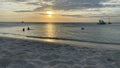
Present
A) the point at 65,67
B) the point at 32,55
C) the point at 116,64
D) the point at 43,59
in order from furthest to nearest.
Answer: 1. the point at 32,55
2. the point at 43,59
3. the point at 116,64
4. the point at 65,67

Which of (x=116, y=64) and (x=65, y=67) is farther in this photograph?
(x=116, y=64)

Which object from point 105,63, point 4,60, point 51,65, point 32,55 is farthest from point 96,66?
point 4,60

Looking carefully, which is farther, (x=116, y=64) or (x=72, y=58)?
(x=72, y=58)

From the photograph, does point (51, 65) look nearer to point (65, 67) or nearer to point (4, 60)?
point (65, 67)

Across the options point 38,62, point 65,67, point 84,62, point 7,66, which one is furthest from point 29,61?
point 84,62

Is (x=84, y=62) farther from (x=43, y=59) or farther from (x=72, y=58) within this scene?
(x=43, y=59)

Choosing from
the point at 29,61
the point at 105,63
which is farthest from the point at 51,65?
the point at 105,63

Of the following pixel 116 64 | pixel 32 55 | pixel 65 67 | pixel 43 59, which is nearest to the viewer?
pixel 65 67

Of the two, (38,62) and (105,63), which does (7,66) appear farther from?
(105,63)

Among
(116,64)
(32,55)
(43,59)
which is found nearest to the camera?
(116,64)

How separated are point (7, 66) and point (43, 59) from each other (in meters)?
2.69

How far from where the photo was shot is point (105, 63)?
13.0 metres

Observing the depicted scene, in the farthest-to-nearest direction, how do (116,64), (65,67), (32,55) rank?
(32,55)
(116,64)
(65,67)

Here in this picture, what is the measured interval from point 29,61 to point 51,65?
1.75 metres
